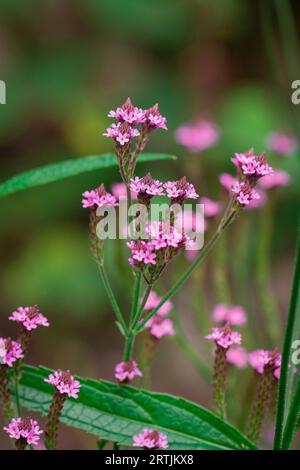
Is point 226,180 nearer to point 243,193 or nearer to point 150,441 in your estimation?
point 243,193

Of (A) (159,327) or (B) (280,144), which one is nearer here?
(A) (159,327)

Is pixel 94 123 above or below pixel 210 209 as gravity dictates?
above

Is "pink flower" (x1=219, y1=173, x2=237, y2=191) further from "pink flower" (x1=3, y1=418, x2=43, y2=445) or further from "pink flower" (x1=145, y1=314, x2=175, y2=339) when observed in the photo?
"pink flower" (x1=3, y1=418, x2=43, y2=445)

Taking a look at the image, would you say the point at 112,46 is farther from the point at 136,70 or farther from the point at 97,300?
the point at 97,300

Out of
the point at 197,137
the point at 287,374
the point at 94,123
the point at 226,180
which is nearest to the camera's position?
the point at 287,374

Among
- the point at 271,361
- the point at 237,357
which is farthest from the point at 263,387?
the point at 237,357

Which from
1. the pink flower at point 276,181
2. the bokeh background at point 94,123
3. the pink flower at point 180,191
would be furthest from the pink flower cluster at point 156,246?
the bokeh background at point 94,123
